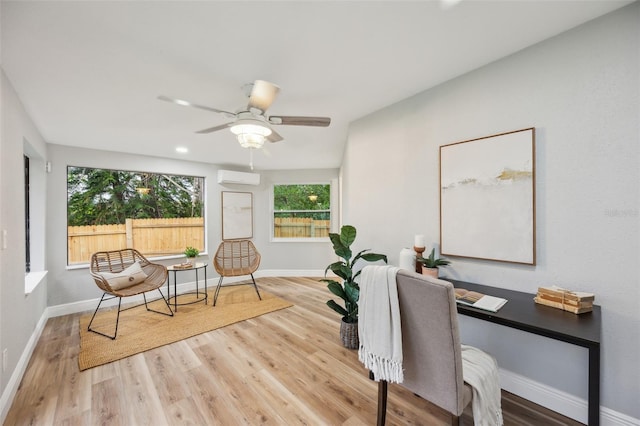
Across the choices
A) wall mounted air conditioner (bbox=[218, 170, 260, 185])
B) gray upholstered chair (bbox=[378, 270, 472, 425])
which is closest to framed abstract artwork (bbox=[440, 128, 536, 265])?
gray upholstered chair (bbox=[378, 270, 472, 425])

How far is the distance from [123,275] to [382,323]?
125 inches

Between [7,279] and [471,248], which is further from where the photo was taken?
[471,248]

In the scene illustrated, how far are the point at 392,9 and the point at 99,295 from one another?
15.8ft

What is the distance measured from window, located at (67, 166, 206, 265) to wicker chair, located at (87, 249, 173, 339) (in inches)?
24.6

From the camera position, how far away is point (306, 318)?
10.4 ft

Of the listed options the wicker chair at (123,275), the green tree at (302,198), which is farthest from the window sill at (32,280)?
the green tree at (302,198)

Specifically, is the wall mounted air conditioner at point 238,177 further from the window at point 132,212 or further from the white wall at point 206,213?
the window at point 132,212

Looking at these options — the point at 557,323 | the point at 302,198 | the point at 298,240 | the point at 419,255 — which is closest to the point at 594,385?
the point at 557,323

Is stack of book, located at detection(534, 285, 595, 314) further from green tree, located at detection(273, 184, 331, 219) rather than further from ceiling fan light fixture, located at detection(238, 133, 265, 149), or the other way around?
green tree, located at detection(273, 184, 331, 219)

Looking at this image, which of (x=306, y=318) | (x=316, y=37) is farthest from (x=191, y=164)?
(x=316, y=37)

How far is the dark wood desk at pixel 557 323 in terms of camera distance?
1146 millimetres

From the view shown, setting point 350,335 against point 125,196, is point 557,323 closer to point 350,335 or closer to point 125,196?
point 350,335

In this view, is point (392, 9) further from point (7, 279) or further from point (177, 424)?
point (7, 279)

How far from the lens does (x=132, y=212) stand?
13.4 ft
